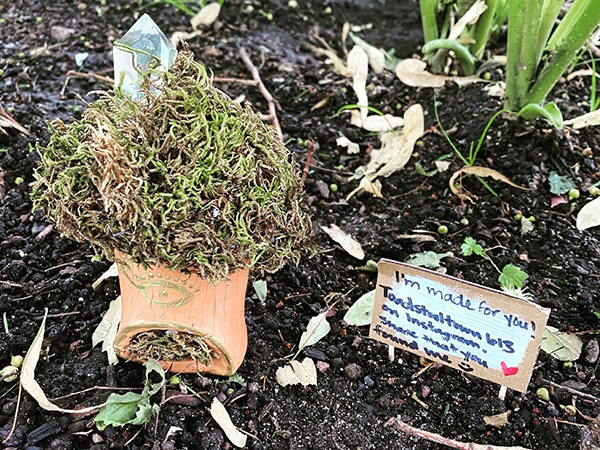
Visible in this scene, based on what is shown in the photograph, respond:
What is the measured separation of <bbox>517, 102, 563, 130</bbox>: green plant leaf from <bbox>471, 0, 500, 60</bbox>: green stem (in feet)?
1.19

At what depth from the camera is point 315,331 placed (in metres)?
1.23

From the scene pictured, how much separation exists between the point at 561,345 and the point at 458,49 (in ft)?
3.14

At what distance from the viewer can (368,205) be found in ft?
5.24

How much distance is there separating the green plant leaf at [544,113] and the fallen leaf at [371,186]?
0.42m

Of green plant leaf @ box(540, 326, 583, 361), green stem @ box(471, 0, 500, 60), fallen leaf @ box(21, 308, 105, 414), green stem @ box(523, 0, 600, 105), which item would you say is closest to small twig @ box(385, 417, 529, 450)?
green plant leaf @ box(540, 326, 583, 361)

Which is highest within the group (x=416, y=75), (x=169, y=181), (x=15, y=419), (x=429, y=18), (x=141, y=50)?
(x=141, y=50)

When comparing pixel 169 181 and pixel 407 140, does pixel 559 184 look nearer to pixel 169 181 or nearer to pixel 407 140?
pixel 407 140

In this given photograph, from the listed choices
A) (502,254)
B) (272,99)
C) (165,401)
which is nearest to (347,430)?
(165,401)

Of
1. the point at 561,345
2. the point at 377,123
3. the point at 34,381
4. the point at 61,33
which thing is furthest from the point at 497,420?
the point at 61,33

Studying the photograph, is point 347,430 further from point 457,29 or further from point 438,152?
point 457,29

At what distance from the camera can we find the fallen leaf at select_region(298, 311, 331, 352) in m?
1.22

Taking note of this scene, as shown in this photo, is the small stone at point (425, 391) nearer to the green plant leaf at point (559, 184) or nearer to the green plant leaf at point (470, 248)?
the green plant leaf at point (470, 248)

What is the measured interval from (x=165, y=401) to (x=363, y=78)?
45.1 inches

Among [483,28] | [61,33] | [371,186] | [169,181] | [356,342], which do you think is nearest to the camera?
[169,181]
